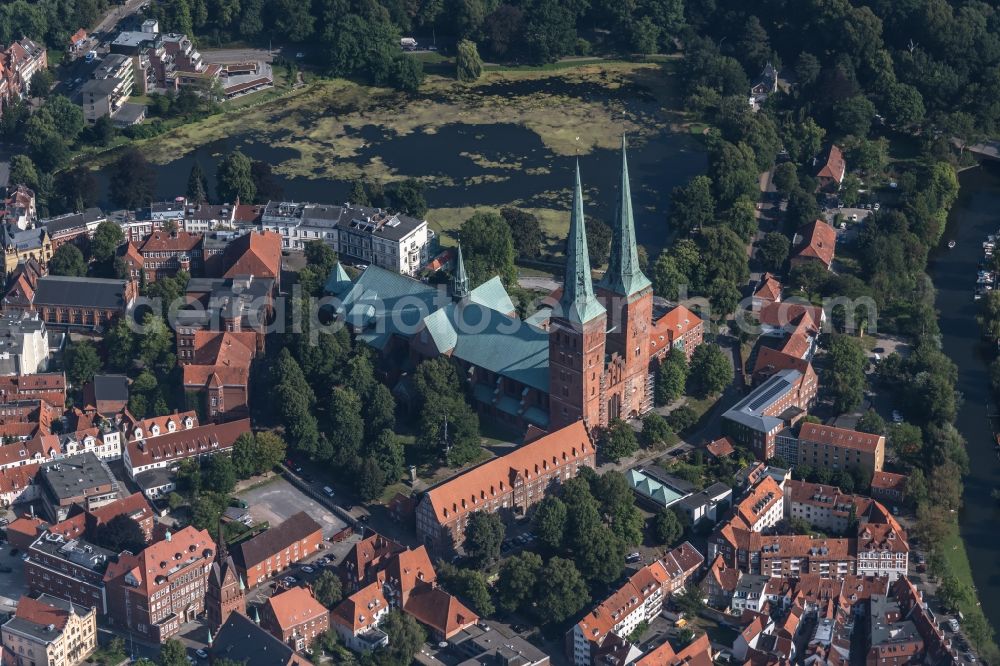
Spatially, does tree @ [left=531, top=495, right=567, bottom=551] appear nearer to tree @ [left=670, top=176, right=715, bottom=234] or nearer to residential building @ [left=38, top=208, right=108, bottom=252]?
tree @ [left=670, top=176, right=715, bottom=234]

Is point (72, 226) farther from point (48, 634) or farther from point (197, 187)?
point (48, 634)

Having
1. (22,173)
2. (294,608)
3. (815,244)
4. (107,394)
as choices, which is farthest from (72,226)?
(815,244)

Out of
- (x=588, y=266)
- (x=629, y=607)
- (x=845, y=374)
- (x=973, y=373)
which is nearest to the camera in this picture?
(x=629, y=607)

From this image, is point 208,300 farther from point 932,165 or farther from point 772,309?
point 932,165

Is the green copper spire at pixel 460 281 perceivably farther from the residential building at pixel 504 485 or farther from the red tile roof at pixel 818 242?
the red tile roof at pixel 818 242

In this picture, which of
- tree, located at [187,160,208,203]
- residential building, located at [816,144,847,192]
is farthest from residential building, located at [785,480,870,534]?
tree, located at [187,160,208,203]
